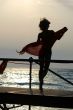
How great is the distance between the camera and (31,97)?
10.6 meters

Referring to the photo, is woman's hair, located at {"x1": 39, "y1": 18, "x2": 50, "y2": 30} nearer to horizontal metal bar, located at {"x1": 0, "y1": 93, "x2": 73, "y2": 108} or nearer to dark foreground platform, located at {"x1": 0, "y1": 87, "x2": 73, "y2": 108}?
dark foreground platform, located at {"x1": 0, "y1": 87, "x2": 73, "y2": 108}

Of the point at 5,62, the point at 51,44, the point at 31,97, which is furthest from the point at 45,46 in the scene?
the point at 31,97

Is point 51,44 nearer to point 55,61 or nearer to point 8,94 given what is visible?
point 55,61

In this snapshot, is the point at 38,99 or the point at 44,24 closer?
the point at 38,99

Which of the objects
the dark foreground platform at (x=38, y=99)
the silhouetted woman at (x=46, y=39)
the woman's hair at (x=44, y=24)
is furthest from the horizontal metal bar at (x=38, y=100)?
the woman's hair at (x=44, y=24)

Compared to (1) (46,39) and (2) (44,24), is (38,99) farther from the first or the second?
(2) (44,24)

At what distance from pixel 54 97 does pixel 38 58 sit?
2.12 meters

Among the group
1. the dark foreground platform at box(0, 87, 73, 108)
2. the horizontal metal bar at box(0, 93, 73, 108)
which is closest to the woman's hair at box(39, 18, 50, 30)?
the dark foreground platform at box(0, 87, 73, 108)

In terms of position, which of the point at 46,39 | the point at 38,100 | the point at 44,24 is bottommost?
the point at 38,100

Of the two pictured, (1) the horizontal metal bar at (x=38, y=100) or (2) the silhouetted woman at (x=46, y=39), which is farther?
(2) the silhouetted woman at (x=46, y=39)

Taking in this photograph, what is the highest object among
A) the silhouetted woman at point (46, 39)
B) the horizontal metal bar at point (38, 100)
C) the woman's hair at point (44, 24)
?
the woman's hair at point (44, 24)

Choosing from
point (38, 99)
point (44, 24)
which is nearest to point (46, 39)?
point (44, 24)

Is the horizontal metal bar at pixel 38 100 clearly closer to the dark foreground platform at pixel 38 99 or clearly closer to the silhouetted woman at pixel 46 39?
the dark foreground platform at pixel 38 99

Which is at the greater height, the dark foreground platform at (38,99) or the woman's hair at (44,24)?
the woman's hair at (44,24)
